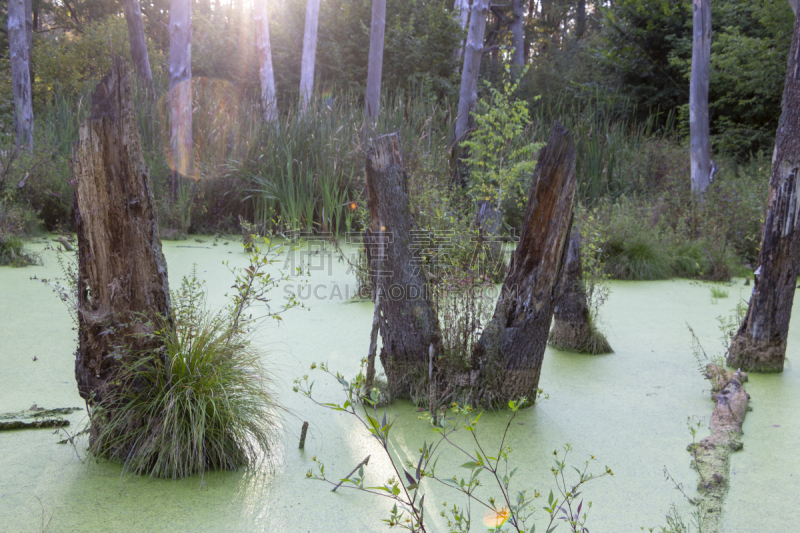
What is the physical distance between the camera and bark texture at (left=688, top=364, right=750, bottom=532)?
1873 mm

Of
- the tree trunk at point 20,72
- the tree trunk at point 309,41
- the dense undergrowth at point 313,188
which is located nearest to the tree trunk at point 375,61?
the dense undergrowth at point 313,188

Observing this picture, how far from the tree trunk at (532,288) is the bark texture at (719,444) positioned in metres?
0.73

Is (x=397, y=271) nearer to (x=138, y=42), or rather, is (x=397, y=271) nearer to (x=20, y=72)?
(x=138, y=42)

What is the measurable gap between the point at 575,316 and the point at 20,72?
29.0 feet

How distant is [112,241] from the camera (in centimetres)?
196

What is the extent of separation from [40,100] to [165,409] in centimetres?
1388

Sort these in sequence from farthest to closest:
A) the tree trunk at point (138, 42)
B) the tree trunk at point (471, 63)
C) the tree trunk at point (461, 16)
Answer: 1. the tree trunk at point (461, 16)
2. the tree trunk at point (138, 42)
3. the tree trunk at point (471, 63)

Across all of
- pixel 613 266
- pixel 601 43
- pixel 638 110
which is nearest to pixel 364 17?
pixel 601 43

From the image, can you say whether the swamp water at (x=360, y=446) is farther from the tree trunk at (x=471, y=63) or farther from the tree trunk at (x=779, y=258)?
the tree trunk at (x=471, y=63)

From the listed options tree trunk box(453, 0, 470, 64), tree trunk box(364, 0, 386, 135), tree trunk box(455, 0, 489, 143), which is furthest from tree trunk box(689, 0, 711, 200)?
tree trunk box(453, 0, 470, 64)

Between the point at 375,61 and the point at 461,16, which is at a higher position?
the point at 461,16

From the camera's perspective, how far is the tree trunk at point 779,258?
2988mm

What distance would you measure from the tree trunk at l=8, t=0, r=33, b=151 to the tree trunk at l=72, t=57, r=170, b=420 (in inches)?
301

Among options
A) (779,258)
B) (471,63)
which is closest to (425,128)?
(471,63)
